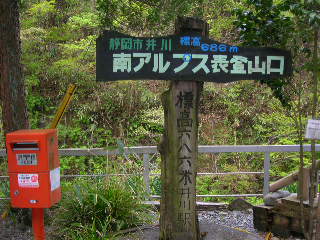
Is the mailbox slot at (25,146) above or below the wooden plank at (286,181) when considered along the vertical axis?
above

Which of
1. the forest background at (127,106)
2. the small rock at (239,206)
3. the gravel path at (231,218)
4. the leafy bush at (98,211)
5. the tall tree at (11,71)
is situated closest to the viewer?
the leafy bush at (98,211)

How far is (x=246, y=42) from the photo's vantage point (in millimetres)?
4633

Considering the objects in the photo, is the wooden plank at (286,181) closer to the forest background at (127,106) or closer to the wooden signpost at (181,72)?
the wooden signpost at (181,72)

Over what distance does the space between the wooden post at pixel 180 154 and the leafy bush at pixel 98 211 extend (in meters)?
0.71

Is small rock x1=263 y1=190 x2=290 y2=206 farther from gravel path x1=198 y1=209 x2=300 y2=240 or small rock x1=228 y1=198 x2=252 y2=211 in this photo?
small rock x1=228 y1=198 x2=252 y2=211

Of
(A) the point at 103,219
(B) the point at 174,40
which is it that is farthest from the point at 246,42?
(A) the point at 103,219

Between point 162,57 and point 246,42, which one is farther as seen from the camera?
point 246,42

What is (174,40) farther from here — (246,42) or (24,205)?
(24,205)

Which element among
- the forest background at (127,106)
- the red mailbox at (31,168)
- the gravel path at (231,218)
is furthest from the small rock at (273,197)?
the forest background at (127,106)

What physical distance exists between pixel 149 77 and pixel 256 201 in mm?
4413

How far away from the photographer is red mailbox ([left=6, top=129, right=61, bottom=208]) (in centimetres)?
417

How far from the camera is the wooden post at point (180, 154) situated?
4.20 metres

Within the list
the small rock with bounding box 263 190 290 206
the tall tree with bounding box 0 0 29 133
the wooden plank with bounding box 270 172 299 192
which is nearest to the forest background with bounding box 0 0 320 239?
the small rock with bounding box 263 190 290 206

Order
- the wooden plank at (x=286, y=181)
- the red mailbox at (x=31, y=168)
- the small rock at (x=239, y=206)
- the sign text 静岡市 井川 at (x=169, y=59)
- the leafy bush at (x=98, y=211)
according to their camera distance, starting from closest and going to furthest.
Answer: the sign text 静岡市 井川 at (x=169, y=59) → the red mailbox at (x=31, y=168) → the leafy bush at (x=98, y=211) → the wooden plank at (x=286, y=181) → the small rock at (x=239, y=206)
